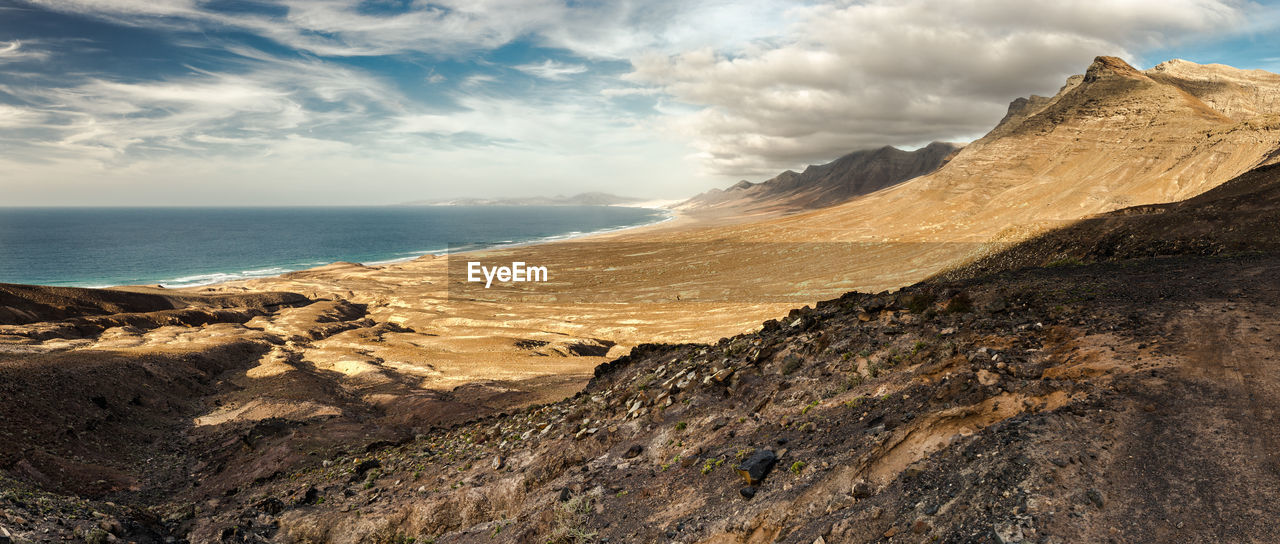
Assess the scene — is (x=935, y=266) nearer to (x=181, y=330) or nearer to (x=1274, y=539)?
(x=1274, y=539)

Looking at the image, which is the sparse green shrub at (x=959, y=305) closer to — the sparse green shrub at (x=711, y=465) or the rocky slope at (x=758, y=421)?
the rocky slope at (x=758, y=421)

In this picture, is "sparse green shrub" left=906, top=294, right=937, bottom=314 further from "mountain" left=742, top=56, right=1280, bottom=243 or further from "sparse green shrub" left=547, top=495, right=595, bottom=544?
"mountain" left=742, top=56, right=1280, bottom=243

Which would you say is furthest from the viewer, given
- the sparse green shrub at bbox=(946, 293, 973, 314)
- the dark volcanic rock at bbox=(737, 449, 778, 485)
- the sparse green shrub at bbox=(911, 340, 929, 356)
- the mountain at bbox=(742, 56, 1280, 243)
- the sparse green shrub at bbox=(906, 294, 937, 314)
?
the mountain at bbox=(742, 56, 1280, 243)

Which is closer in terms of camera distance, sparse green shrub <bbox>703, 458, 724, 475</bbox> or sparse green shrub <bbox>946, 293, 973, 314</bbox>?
sparse green shrub <bbox>703, 458, 724, 475</bbox>

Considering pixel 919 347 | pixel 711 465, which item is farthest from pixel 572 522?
pixel 919 347

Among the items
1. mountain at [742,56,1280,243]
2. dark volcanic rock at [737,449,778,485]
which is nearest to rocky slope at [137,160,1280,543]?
dark volcanic rock at [737,449,778,485]

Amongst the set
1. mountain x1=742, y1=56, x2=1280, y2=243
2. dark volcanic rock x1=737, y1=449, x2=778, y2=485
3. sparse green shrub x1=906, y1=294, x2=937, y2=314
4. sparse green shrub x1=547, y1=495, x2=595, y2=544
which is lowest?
sparse green shrub x1=547, y1=495, x2=595, y2=544

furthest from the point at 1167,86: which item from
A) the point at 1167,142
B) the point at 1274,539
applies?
the point at 1274,539

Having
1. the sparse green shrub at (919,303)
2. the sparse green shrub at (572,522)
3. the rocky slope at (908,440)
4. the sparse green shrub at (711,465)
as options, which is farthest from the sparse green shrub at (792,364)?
the sparse green shrub at (572,522)

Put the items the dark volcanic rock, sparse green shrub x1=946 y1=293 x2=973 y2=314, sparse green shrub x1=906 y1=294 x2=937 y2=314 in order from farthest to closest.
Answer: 1. sparse green shrub x1=906 y1=294 x2=937 y2=314
2. sparse green shrub x1=946 y1=293 x2=973 y2=314
3. the dark volcanic rock

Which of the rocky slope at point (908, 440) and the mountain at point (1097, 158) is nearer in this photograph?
the rocky slope at point (908, 440)

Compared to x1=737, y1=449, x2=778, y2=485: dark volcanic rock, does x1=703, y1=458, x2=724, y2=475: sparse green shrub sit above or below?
below
